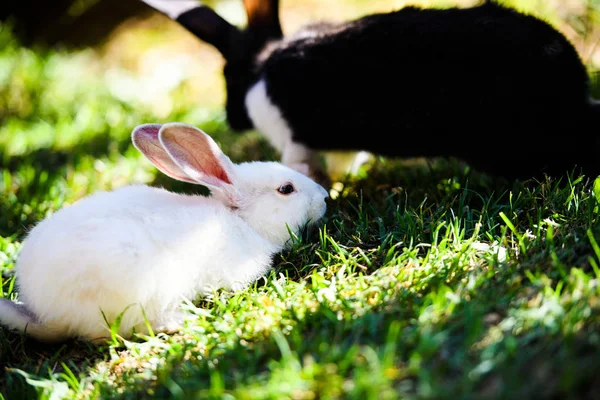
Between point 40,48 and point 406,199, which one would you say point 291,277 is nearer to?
point 406,199

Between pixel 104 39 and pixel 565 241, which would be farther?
pixel 104 39

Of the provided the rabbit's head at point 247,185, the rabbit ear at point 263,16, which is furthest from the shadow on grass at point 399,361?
the rabbit ear at point 263,16

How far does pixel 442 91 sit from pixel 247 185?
3.58 feet

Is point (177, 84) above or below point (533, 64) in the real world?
below

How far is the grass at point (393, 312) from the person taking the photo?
174cm

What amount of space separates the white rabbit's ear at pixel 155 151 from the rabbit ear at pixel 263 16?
1614 millimetres

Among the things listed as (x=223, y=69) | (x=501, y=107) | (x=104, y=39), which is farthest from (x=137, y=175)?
(x=104, y=39)

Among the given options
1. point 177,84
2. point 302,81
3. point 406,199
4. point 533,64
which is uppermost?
point 533,64

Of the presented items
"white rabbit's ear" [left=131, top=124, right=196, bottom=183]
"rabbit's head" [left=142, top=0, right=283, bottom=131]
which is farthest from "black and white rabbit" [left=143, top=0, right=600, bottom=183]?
"white rabbit's ear" [left=131, top=124, right=196, bottom=183]

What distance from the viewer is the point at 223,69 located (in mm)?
4461

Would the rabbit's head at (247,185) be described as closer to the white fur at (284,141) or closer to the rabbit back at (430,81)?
the rabbit back at (430,81)

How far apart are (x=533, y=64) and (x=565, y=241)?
3.31ft

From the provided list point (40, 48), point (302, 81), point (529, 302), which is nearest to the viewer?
point (529, 302)

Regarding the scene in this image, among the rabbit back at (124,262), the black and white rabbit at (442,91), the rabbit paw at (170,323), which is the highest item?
the black and white rabbit at (442,91)
